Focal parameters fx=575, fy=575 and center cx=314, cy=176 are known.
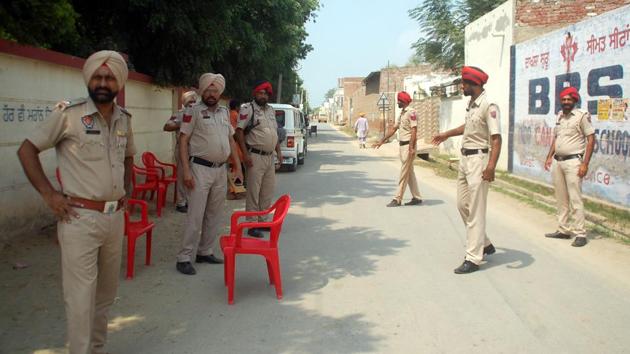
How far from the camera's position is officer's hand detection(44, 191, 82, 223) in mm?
3139

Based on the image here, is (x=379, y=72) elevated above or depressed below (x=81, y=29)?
above

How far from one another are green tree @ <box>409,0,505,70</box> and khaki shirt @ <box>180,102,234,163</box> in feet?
69.6

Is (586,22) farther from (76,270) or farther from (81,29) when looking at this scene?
(76,270)

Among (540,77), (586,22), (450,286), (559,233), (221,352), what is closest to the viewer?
(221,352)

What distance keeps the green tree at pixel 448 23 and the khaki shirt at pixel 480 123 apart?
20.2 m

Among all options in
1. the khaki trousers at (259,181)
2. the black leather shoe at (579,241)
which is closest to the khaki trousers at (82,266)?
the khaki trousers at (259,181)

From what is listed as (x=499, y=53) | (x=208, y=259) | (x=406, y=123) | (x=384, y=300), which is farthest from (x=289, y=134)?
(x=384, y=300)

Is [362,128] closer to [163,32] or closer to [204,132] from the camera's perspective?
[163,32]

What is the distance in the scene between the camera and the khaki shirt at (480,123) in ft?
19.1

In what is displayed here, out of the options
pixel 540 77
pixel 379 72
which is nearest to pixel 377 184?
pixel 540 77

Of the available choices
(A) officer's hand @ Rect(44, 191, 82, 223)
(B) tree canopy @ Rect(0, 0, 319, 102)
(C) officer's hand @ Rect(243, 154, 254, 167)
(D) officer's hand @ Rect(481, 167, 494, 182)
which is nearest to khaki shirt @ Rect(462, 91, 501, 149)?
(D) officer's hand @ Rect(481, 167, 494, 182)

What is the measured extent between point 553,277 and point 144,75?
29.2ft

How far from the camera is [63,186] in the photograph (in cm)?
328

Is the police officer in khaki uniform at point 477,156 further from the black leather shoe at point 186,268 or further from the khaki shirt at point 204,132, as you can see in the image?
the black leather shoe at point 186,268
